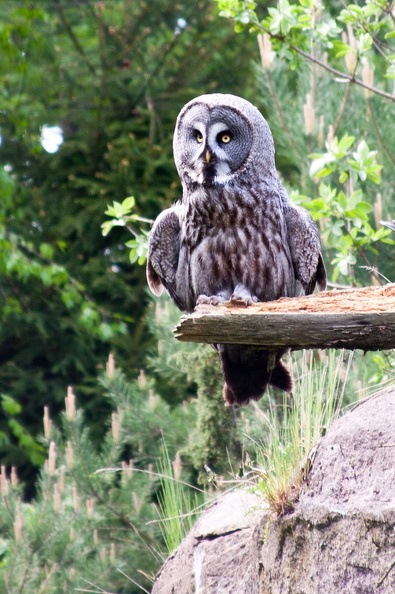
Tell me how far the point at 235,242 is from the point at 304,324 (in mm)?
1154

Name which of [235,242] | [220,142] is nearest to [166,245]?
[235,242]

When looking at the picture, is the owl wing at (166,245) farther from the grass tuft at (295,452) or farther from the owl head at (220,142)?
the grass tuft at (295,452)

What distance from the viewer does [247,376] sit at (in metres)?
3.86

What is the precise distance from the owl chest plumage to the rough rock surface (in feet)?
2.44

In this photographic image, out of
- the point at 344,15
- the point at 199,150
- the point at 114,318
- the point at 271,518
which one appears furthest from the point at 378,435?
the point at 114,318

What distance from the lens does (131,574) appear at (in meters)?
5.53

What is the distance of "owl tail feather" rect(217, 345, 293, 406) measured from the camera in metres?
3.83

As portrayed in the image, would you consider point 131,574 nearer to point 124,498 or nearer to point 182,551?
point 124,498

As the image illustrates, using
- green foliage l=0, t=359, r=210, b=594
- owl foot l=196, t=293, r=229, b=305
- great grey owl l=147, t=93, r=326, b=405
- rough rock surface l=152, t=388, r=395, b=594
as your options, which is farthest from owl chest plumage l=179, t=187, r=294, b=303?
green foliage l=0, t=359, r=210, b=594

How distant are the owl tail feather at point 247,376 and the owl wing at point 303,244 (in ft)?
1.41

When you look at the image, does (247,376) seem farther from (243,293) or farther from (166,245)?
(166,245)

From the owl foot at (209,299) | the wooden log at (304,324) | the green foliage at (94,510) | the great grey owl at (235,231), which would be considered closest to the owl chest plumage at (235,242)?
the great grey owl at (235,231)

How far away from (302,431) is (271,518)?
39 cm

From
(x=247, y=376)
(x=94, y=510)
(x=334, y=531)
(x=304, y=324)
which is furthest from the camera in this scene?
(x=94, y=510)
